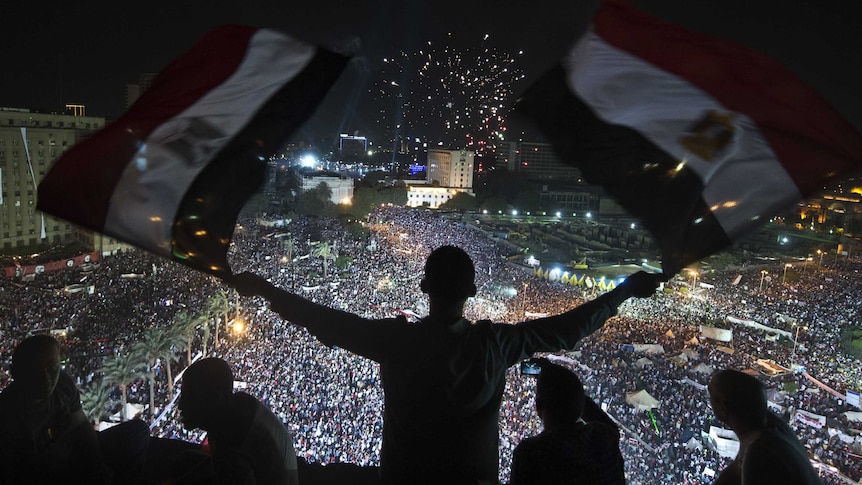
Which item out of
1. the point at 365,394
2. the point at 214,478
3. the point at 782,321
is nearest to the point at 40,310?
the point at 365,394

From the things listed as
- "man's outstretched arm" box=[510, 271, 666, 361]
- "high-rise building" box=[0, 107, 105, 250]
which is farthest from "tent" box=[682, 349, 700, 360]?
"high-rise building" box=[0, 107, 105, 250]

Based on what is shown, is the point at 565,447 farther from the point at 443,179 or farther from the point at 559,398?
the point at 443,179

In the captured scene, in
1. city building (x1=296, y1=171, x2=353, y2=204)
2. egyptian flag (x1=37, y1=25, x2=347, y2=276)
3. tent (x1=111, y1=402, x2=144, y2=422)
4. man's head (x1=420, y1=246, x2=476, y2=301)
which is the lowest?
tent (x1=111, y1=402, x2=144, y2=422)

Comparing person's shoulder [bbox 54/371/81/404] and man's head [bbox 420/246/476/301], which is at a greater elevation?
man's head [bbox 420/246/476/301]

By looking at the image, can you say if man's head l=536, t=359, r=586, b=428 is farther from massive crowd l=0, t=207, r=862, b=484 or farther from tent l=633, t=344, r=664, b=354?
tent l=633, t=344, r=664, b=354

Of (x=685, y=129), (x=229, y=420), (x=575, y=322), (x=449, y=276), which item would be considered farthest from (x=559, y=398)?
(x=685, y=129)
